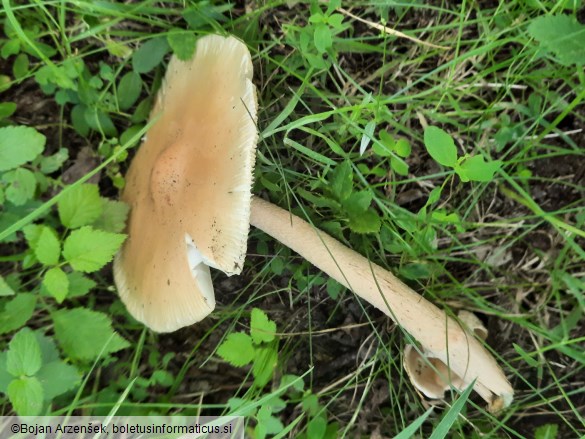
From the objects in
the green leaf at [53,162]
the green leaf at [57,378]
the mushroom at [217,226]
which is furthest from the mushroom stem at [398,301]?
the green leaf at [53,162]

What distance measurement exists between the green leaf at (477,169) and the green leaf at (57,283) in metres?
1.51

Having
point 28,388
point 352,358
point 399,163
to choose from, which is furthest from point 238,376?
point 399,163

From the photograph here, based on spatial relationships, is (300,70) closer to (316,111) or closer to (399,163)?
(316,111)

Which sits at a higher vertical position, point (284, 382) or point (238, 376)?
point (284, 382)

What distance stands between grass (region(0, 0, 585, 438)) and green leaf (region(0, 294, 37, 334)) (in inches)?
2.9

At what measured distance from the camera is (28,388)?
191 centimetres

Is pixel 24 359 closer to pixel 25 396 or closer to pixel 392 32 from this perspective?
pixel 25 396

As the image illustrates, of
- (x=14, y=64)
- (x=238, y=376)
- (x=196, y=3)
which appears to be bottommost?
(x=238, y=376)

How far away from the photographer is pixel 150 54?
235cm

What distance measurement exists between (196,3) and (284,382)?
5.21 ft

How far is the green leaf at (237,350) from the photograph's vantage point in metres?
2.04

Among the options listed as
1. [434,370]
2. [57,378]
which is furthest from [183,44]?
[434,370]

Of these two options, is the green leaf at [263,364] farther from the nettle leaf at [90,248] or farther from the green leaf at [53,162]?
the green leaf at [53,162]

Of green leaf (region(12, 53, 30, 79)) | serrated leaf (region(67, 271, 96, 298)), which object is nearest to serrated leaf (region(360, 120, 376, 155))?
serrated leaf (region(67, 271, 96, 298))
